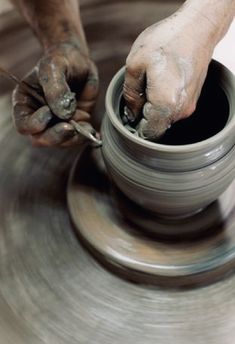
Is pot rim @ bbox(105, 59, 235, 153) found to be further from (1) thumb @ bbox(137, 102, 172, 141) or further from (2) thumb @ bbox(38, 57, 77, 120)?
(2) thumb @ bbox(38, 57, 77, 120)

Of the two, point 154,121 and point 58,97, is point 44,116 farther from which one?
point 154,121

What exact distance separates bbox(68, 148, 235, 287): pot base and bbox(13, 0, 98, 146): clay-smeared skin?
0.15 m

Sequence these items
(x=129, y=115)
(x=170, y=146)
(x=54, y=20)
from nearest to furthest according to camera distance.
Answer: (x=170, y=146), (x=129, y=115), (x=54, y=20)

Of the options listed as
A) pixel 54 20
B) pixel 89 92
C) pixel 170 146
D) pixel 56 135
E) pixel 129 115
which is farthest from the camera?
pixel 54 20

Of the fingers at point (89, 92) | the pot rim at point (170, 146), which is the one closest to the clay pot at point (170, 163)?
the pot rim at point (170, 146)

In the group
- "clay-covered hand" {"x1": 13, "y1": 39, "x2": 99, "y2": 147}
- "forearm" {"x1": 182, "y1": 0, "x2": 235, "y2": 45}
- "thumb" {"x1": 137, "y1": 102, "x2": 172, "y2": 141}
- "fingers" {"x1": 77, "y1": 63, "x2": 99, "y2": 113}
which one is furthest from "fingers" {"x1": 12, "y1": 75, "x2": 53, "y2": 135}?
"forearm" {"x1": 182, "y1": 0, "x2": 235, "y2": 45}

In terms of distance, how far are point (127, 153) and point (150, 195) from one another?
10 cm

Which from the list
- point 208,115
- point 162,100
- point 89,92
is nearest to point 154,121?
point 162,100

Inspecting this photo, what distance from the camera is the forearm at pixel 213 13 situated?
1.10 meters

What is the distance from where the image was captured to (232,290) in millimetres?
1191

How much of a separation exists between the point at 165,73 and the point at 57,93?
281 mm

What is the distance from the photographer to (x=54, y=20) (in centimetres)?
149

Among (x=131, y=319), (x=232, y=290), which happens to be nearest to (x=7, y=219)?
(x=131, y=319)

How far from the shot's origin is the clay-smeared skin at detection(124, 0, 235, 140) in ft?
3.33
